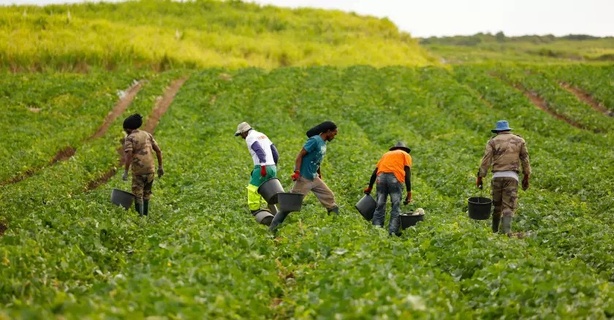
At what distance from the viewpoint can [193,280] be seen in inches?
295

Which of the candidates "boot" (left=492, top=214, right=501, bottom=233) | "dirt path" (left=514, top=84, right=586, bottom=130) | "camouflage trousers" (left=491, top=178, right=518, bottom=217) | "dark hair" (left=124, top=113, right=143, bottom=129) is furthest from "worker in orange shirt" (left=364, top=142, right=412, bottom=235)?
"dirt path" (left=514, top=84, right=586, bottom=130)

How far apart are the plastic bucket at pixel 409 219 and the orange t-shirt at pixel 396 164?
A: 2.36 feet

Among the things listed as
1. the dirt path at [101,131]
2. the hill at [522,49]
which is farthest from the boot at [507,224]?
the hill at [522,49]

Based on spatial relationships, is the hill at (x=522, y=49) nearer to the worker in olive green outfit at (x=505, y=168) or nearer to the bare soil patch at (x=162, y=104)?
the bare soil patch at (x=162, y=104)

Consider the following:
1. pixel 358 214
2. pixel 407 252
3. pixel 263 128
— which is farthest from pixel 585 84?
pixel 407 252

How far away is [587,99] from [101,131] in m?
27.0

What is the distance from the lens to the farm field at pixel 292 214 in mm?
7438

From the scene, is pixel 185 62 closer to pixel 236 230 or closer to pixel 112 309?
pixel 236 230

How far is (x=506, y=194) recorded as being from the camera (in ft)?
42.1

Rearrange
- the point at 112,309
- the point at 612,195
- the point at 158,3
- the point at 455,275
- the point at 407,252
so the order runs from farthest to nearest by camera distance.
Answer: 1. the point at 158,3
2. the point at 612,195
3. the point at 407,252
4. the point at 455,275
5. the point at 112,309

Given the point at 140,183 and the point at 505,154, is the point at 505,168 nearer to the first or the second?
the point at 505,154

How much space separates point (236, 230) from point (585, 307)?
5618 millimetres

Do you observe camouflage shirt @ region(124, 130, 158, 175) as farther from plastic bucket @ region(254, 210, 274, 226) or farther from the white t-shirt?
plastic bucket @ region(254, 210, 274, 226)

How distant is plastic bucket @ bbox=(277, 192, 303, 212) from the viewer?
39.9ft
